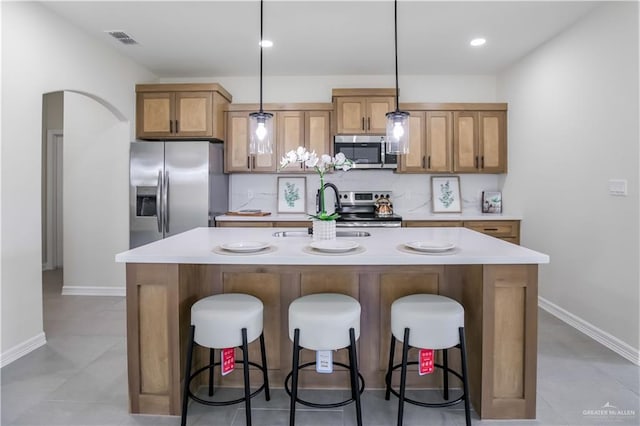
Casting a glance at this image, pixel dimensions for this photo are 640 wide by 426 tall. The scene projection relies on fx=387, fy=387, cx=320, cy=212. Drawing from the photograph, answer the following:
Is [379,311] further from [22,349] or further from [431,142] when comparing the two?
[431,142]

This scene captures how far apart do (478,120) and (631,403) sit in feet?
10.5

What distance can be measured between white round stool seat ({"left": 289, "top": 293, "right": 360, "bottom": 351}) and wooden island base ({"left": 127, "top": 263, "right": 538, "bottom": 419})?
378 millimetres

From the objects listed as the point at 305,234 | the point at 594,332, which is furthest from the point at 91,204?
the point at 594,332

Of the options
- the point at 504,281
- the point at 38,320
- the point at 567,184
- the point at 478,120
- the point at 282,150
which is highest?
the point at 478,120

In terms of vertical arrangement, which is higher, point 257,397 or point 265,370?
point 265,370

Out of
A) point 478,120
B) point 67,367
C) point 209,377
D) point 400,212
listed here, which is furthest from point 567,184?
point 67,367

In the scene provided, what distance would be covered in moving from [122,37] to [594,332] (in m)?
4.80

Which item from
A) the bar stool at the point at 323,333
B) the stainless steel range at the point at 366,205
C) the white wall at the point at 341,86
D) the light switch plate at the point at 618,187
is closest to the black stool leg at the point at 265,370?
the bar stool at the point at 323,333

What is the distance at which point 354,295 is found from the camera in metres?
2.27

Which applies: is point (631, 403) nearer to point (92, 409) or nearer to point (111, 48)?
point (92, 409)

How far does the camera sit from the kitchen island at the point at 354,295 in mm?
1900

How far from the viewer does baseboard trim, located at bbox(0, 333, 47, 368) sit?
2639 millimetres

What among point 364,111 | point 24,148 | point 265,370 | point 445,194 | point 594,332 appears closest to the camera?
point 265,370

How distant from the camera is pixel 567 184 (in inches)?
135
